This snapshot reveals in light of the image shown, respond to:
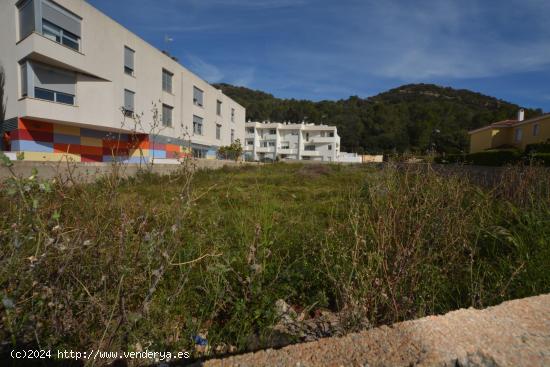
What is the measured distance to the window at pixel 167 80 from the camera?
23.2 meters

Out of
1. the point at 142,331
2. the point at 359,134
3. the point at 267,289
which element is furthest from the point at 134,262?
the point at 359,134

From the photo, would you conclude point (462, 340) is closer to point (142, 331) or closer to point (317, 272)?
point (317, 272)

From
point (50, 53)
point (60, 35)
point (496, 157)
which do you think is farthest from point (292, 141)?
point (50, 53)

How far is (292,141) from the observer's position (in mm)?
60875

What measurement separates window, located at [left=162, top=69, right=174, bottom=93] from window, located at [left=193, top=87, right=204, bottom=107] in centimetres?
341

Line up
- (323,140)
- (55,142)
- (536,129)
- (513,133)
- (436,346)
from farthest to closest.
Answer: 1. (323,140)
2. (513,133)
3. (536,129)
4. (55,142)
5. (436,346)

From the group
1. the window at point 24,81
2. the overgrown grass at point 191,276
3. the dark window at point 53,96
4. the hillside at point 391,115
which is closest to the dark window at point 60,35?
the window at point 24,81

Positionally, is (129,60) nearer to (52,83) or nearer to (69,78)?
(69,78)

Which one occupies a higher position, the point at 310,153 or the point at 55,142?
the point at 310,153

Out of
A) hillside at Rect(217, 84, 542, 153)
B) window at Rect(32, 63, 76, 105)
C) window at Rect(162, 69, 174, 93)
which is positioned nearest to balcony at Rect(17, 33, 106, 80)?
window at Rect(32, 63, 76, 105)

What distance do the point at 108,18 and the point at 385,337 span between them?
869 inches

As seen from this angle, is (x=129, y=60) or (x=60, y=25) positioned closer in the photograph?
(x=60, y=25)

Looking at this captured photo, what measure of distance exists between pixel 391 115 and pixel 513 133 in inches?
1733

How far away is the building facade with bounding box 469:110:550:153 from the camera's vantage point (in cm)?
2427
